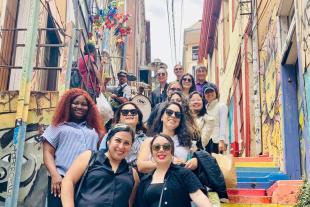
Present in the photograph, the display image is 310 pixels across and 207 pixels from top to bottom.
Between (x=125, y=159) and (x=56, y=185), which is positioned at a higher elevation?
(x=125, y=159)

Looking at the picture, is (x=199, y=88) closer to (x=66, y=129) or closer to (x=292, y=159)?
(x=292, y=159)

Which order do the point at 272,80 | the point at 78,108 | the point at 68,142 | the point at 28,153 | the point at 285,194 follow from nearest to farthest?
1. the point at 68,142
2. the point at 78,108
3. the point at 285,194
4. the point at 28,153
5. the point at 272,80

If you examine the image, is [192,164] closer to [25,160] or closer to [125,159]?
[125,159]

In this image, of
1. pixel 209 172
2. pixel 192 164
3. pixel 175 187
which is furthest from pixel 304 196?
pixel 175 187

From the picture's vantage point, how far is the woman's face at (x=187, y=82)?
782 cm

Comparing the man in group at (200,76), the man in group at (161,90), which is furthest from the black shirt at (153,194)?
the man in group at (161,90)

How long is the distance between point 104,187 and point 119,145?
0.41 metres

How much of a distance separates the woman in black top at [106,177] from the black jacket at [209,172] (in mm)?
719

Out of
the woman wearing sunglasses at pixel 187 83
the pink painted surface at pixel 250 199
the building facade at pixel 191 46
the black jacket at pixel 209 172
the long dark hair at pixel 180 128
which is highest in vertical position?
the building facade at pixel 191 46

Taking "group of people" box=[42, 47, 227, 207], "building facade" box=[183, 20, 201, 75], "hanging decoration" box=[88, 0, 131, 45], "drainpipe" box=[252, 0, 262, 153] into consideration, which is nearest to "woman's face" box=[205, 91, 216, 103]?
"group of people" box=[42, 47, 227, 207]

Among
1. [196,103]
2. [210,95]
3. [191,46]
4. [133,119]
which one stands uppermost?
[191,46]

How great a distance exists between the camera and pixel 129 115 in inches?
216

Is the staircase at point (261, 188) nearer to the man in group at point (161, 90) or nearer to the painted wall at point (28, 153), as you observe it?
the man in group at point (161, 90)

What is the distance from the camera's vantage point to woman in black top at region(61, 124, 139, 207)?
4059mm
